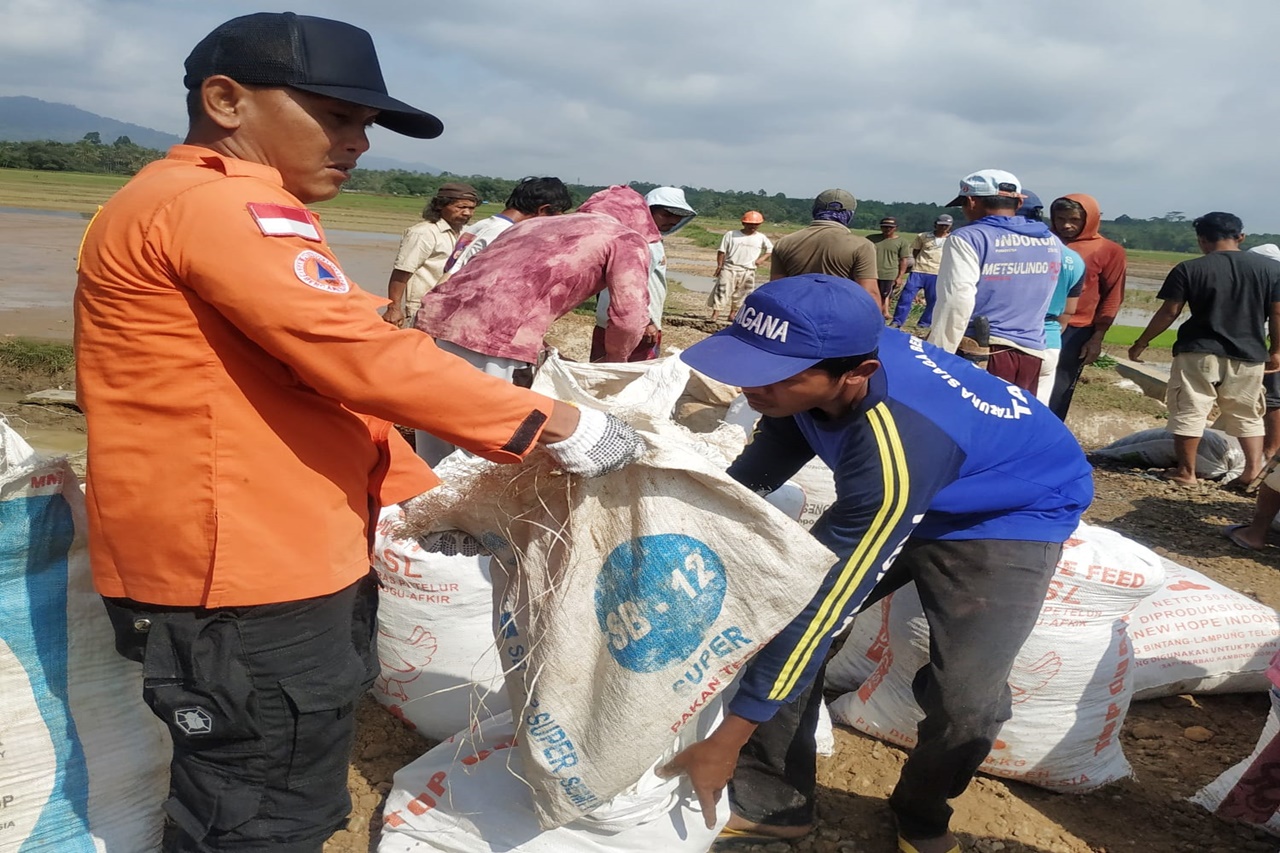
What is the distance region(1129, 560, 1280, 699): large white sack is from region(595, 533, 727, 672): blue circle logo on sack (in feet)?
6.49

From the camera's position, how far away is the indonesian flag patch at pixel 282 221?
1135 mm

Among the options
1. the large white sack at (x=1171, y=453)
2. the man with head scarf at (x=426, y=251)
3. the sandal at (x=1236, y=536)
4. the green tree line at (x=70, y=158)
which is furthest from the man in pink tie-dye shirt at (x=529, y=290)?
the green tree line at (x=70, y=158)

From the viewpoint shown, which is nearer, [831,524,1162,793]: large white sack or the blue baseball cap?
the blue baseball cap

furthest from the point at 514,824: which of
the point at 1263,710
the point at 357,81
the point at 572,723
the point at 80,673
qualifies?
the point at 1263,710

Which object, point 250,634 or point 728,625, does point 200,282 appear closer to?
point 250,634

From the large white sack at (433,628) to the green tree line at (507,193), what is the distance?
3464cm

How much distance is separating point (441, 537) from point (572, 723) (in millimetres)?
651

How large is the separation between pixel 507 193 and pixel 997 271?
46615 millimetres

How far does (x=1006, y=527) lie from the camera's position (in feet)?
6.03

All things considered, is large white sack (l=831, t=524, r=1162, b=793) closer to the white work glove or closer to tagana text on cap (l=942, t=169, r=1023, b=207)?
the white work glove

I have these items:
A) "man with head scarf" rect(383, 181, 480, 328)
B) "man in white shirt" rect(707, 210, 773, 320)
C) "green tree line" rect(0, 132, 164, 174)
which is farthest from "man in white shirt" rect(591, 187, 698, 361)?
"green tree line" rect(0, 132, 164, 174)

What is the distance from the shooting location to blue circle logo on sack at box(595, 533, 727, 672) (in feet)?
4.71

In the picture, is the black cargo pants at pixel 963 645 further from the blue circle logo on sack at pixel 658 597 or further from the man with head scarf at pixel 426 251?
the man with head scarf at pixel 426 251

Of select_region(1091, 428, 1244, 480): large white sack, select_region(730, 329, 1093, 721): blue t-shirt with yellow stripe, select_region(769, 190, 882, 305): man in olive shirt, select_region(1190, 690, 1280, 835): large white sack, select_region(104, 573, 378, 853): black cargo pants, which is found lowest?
select_region(1190, 690, 1280, 835): large white sack
